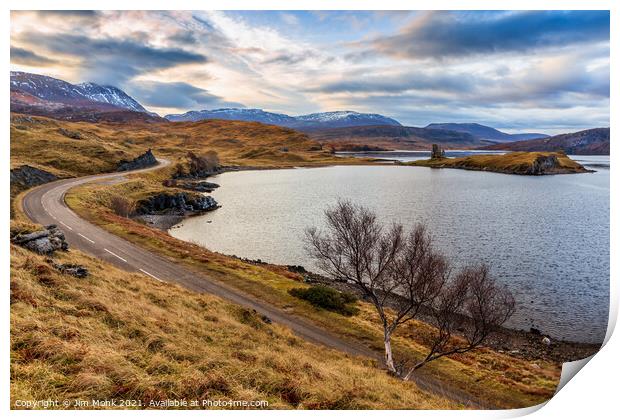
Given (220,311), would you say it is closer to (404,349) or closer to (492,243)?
(404,349)

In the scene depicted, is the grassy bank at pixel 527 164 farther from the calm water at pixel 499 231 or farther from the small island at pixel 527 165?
the calm water at pixel 499 231

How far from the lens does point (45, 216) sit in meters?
44.1

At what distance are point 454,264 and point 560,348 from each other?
14285 millimetres

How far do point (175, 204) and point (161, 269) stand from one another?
1842 inches

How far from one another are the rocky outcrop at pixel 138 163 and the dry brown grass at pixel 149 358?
294 feet

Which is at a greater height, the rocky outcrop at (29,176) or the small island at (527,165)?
the small island at (527,165)

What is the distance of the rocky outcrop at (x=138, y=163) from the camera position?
101m

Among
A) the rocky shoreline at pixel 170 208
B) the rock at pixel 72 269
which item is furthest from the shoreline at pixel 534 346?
the rocky shoreline at pixel 170 208

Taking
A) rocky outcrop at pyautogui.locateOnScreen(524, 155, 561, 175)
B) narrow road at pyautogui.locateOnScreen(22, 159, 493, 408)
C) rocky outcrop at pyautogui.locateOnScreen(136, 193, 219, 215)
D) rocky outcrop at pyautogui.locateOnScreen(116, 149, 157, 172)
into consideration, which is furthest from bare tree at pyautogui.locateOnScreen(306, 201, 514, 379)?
rocky outcrop at pyautogui.locateOnScreen(524, 155, 561, 175)

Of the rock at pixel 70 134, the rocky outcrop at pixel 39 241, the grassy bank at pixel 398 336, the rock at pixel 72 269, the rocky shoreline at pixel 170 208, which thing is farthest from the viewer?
the rock at pixel 70 134

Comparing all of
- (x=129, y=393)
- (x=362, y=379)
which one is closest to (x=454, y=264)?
(x=362, y=379)

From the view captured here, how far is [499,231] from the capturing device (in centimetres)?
5488

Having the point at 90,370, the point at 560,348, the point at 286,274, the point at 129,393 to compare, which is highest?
the point at 90,370

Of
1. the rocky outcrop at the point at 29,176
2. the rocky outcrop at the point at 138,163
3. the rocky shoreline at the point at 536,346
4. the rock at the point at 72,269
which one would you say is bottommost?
the rocky shoreline at the point at 536,346
